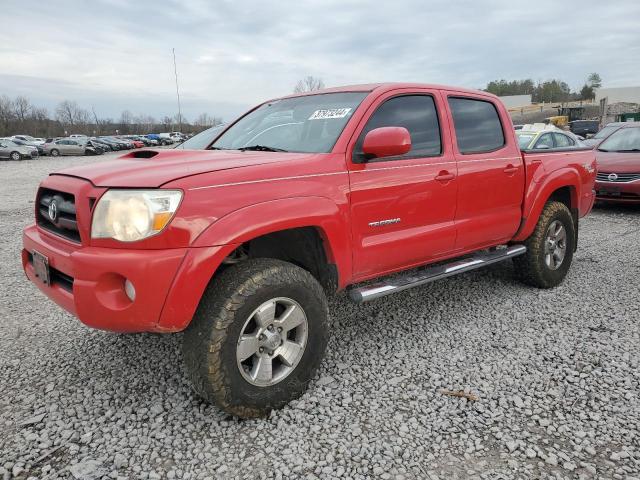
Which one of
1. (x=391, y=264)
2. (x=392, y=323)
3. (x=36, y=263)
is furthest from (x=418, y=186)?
(x=36, y=263)

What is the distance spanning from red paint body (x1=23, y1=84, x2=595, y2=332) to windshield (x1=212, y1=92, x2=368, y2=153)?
116mm

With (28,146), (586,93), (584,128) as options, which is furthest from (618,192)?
(586,93)

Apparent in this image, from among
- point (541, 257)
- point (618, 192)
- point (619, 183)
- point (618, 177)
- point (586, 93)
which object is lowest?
point (541, 257)

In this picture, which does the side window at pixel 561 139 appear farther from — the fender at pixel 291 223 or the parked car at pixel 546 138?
the fender at pixel 291 223

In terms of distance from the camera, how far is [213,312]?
7.73 ft

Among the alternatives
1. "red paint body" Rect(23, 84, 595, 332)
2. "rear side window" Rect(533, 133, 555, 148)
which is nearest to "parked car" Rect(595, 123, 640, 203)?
"rear side window" Rect(533, 133, 555, 148)

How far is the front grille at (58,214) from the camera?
250 centimetres

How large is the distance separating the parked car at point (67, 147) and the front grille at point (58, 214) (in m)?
37.3

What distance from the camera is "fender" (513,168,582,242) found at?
4.20 meters

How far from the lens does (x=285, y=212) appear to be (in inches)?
99.5

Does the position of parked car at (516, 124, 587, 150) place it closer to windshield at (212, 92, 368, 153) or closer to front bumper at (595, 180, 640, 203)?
front bumper at (595, 180, 640, 203)

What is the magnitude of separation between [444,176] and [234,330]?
193cm

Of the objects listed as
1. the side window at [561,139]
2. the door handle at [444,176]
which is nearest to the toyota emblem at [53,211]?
the door handle at [444,176]

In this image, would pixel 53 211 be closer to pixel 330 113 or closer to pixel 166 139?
pixel 330 113
